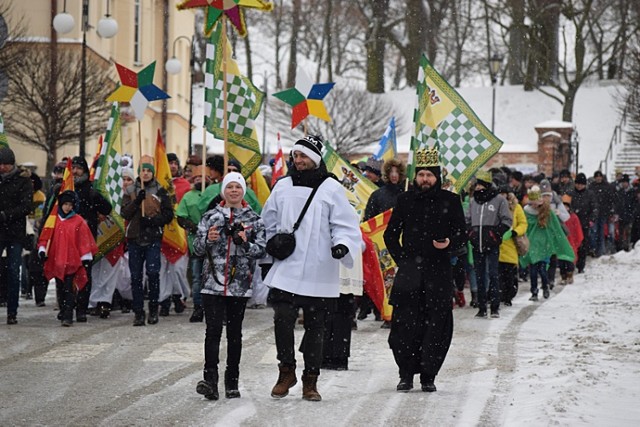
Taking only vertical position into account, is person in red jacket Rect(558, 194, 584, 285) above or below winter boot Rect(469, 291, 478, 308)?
above

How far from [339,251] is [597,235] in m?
20.1

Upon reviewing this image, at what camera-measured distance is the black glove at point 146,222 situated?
15172 millimetres

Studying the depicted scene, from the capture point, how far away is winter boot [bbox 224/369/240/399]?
9656 mm

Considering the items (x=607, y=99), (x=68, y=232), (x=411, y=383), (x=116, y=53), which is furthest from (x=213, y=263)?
(x=607, y=99)

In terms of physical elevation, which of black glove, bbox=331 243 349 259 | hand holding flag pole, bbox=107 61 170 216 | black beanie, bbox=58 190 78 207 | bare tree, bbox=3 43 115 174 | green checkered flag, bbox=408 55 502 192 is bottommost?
black glove, bbox=331 243 349 259

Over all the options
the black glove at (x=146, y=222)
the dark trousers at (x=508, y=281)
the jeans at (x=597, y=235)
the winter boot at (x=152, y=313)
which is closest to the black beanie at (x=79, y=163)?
the black glove at (x=146, y=222)

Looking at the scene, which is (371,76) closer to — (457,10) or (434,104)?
(457,10)

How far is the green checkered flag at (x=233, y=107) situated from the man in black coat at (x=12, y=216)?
220cm

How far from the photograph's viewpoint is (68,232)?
1516cm

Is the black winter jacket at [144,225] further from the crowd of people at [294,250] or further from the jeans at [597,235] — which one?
the jeans at [597,235]

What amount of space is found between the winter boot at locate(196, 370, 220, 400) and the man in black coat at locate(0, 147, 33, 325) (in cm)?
577

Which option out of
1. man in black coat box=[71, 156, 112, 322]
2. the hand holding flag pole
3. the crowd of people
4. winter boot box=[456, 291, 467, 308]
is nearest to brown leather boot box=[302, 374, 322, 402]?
the crowd of people

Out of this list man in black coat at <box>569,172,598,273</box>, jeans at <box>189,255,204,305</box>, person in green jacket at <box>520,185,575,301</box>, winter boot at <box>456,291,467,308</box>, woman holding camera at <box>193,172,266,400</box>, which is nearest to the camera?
woman holding camera at <box>193,172,266,400</box>

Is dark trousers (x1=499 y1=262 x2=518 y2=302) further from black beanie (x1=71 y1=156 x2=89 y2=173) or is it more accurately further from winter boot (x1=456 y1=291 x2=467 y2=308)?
black beanie (x1=71 y1=156 x2=89 y2=173)
